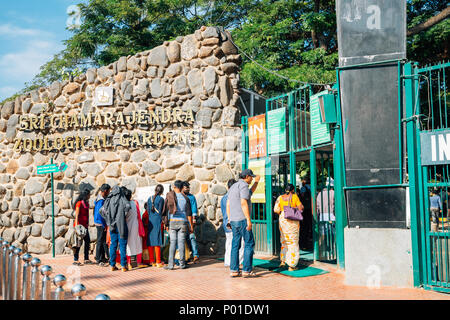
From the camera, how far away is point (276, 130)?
8969 millimetres

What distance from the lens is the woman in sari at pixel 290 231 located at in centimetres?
743

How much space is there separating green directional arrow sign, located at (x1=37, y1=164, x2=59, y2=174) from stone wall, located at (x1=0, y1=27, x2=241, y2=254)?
0.61 m

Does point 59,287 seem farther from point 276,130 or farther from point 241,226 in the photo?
point 276,130

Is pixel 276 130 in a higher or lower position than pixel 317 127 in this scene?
higher

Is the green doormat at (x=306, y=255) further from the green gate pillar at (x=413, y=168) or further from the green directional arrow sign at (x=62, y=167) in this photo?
the green directional arrow sign at (x=62, y=167)

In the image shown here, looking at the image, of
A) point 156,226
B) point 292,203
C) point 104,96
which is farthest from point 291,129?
point 104,96

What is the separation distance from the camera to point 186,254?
830cm

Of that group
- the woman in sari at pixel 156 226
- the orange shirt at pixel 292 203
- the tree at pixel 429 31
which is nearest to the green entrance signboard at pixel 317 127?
the orange shirt at pixel 292 203

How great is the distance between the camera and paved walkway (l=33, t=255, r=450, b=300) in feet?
18.6

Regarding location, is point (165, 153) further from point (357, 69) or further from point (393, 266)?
point (393, 266)

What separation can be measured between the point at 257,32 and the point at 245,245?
39.8ft

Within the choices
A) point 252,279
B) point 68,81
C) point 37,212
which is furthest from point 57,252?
point 252,279

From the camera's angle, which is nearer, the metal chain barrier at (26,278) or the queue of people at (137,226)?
the metal chain barrier at (26,278)

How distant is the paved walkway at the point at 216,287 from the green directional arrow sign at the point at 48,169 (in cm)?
278
